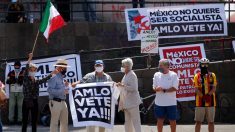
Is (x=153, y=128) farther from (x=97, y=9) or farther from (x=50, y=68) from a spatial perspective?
(x=97, y=9)

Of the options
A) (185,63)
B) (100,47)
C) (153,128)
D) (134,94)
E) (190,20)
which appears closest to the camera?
(134,94)

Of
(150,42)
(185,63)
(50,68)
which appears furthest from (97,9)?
(185,63)

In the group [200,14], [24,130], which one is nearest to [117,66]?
[200,14]

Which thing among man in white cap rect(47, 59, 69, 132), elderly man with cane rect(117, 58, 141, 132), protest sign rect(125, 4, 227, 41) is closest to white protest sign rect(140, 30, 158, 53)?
protest sign rect(125, 4, 227, 41)

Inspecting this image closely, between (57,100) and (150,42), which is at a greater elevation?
(150,42)

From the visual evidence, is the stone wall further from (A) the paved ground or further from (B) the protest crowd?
(A) the paved ground

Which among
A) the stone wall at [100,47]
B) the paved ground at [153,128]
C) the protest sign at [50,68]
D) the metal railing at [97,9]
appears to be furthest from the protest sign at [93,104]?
the metal railing at [97,9]

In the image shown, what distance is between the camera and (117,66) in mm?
21516

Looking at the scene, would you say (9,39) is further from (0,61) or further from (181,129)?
(181,129)

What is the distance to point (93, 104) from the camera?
14867mm

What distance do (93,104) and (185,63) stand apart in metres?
5.55

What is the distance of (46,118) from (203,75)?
213 inches

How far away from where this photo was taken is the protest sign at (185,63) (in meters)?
19.6

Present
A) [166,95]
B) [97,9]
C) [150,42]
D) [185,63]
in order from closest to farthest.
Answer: [166,95], [150,42], [185,63], [97,9]
